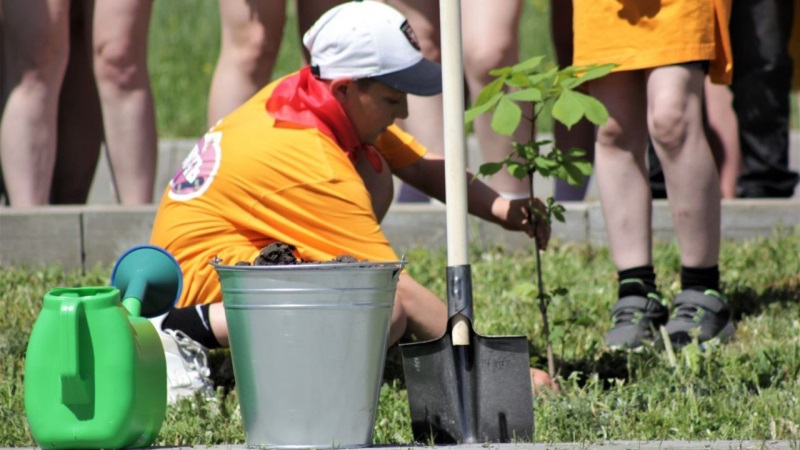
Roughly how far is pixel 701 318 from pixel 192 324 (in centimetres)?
146

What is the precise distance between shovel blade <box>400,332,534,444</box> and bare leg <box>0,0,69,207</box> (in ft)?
7.98

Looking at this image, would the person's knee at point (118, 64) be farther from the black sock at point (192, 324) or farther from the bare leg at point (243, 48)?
the black sock at point (192, 324)

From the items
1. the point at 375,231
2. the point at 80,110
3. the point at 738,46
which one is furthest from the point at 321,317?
the point at 738,46

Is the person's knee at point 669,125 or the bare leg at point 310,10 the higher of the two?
the bare leg at point 310,10

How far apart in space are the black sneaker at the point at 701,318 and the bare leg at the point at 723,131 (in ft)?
6.28

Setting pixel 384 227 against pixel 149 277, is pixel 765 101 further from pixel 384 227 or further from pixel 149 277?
pixel 149 277

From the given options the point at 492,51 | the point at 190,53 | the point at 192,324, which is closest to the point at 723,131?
the point at 492,51

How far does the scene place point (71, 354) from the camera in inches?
93.4

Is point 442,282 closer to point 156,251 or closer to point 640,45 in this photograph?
point 640,45

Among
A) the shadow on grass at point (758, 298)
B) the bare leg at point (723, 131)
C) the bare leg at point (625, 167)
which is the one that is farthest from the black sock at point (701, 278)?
the bare leg at point (723, 131)

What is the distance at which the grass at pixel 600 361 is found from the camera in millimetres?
2857

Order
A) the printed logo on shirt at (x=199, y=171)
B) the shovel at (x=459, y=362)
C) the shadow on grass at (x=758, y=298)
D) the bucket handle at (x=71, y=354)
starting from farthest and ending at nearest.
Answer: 1. the shadow on grass at (x=758, y=298)
2. the printed logo on shirt at (x=199, y=171)
3. the shovel at (x=459, y=362)
4. the bucket handle at (x=71, y=354)

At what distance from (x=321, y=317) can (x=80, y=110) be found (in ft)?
9.81

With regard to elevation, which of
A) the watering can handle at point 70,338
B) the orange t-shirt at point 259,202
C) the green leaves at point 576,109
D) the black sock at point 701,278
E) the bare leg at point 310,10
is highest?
the bare leg at point 310,10
